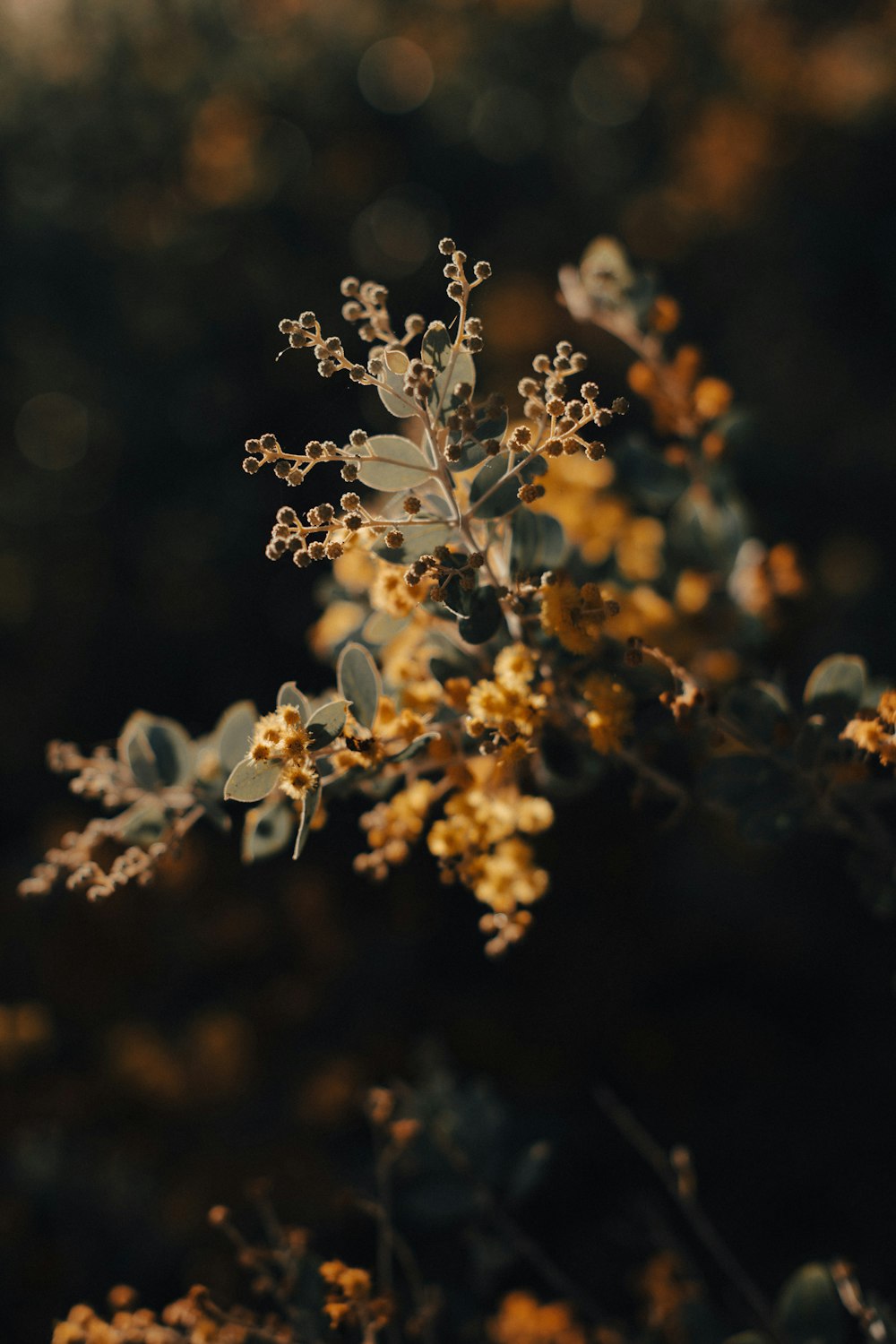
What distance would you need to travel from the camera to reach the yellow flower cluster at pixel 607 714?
1.07 meters

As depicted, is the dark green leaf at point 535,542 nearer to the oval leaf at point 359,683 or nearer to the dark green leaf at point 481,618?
the dark green leaf at point 481,618

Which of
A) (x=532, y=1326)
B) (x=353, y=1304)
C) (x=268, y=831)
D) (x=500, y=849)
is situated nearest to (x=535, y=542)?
(x=500, y=849)

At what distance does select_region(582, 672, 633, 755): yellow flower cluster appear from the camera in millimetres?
1073

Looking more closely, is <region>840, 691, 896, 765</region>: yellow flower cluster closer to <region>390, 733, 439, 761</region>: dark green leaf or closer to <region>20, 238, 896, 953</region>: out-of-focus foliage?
<region>20, 238, 896, 953</region>: out-of-focus foliage

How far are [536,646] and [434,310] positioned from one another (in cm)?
290

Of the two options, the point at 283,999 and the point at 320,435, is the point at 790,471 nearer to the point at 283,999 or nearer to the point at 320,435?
the point at 320,435

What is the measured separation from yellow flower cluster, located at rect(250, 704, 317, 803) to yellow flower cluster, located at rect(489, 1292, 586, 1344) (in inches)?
47.7

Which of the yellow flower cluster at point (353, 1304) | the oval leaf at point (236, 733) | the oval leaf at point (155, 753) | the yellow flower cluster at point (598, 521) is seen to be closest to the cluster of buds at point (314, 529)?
the oval leaf at point (236, 733)

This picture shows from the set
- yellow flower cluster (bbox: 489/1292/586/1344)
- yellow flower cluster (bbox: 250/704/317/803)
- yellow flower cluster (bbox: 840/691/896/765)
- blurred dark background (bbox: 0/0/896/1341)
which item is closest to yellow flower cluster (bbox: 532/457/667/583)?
yellow flower cluster (bbox: 840/691/896/765)

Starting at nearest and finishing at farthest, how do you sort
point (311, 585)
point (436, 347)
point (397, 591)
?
point (436, 347) → point (397, 591) → point (311, 585)

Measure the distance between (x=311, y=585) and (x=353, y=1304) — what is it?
298 centimetres

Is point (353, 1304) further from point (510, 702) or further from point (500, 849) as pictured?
point (510, 702)

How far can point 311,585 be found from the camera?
3979mm

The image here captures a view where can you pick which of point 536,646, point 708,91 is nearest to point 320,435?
point 708,91
